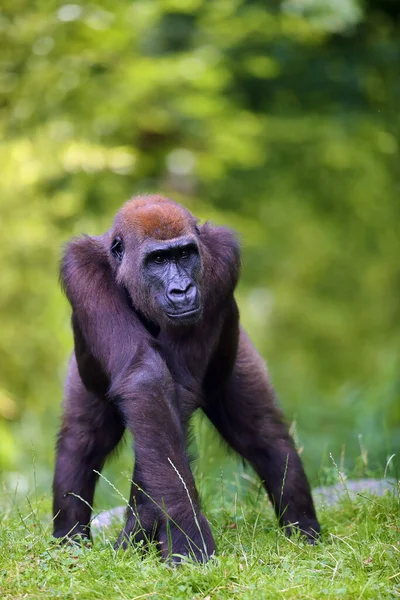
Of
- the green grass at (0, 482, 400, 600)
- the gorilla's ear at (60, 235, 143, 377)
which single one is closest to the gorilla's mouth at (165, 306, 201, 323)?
the gorilla's ear at (60, 235, 143, 377)

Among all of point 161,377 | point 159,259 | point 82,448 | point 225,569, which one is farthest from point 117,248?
point 225,569

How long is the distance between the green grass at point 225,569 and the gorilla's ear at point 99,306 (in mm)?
978

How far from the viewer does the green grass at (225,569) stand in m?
3.98

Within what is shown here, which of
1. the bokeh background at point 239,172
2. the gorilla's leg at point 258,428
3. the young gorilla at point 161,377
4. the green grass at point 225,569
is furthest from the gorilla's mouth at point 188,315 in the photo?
the bokeh background at point 239,172

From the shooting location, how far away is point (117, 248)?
5328mm

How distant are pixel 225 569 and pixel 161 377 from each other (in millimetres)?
1025

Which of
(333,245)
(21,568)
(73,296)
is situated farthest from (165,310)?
(333,245)

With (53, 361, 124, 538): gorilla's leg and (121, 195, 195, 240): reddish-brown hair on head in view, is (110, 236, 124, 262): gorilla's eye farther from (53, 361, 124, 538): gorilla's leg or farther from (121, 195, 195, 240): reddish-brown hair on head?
(53, 361, 124, 538): gorilla's leg

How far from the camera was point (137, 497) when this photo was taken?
4.88 metres

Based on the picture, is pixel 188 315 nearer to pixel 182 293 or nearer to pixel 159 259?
pixel 182 293

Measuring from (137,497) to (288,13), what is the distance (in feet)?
19.3

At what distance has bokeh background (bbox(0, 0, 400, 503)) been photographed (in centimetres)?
832

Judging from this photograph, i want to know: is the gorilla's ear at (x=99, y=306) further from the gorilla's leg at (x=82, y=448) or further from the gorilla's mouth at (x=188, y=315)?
the gorilla's leg at (x=82, y=448)

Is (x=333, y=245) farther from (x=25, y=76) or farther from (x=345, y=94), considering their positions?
(x=25, y=76)
